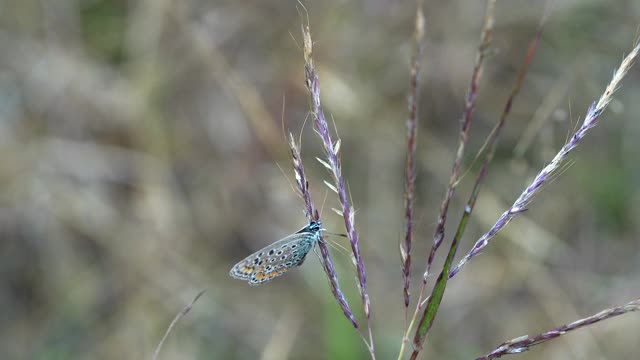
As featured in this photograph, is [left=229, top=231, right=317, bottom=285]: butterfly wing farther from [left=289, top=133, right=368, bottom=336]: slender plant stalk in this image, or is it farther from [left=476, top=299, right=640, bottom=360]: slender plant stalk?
[left=476, top=299, right=640, bottom=360]: slender plant stalk

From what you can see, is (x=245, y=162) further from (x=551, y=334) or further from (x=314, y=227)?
(x=551, y=334)

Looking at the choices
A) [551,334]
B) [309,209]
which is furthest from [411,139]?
[551,334]

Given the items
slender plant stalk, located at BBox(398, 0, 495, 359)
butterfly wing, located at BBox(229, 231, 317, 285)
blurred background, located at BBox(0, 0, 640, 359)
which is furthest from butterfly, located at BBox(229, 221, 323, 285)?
blurred background, located at BBox(0, 0, 640, 359)

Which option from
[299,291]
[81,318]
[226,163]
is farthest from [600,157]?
[81,318]

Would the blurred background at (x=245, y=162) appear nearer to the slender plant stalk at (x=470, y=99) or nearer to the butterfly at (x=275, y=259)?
the butterfly at (x=275, y=259)

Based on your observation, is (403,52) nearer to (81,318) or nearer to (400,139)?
(400,139)

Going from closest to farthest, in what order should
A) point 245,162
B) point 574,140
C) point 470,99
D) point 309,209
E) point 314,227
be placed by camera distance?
point 470,99 < point 574,140 < point 309,209 < point 314,227 < point 245,162

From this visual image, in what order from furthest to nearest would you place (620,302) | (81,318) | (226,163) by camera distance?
(226,163)
(81,318)
(620,302)
